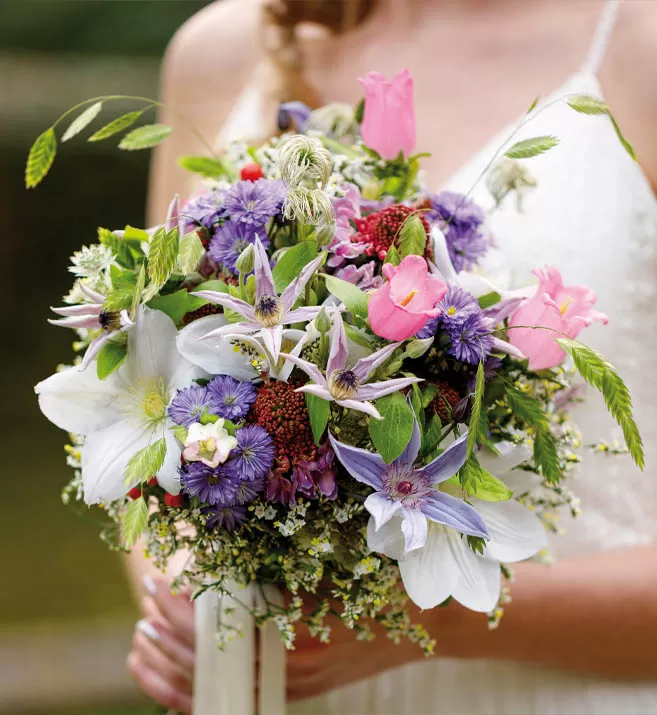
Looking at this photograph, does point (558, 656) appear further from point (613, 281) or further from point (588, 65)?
point (588, 65)

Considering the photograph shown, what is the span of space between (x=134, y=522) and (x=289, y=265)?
0.80 ft

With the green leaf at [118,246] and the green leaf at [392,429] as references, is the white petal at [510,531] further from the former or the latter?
the green leaf at [118,246]

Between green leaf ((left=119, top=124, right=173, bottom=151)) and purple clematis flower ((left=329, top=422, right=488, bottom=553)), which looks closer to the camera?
purple clematis flower ((left=329, top=422, right=488, bottom=553))

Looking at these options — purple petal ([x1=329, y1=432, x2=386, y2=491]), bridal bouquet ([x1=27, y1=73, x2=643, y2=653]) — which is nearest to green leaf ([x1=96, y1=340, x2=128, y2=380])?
bridal bouquet ([x1=27, y1=73, x2=643, y2=653])

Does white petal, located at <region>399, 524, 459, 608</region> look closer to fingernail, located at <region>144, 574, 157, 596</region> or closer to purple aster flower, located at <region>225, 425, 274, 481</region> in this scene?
purple aster flower, located at <region>225, 425, 274, 481</region>

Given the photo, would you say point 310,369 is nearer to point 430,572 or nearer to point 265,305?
point 265,305

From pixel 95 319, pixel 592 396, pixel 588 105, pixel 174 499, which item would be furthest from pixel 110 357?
pixel 592 396

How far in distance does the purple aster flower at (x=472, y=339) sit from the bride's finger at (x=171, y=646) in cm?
55

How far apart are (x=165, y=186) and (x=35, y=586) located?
304 centimetres

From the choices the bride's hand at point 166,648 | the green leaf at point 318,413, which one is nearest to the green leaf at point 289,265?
the green leaf at point 318,413

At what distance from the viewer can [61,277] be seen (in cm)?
626

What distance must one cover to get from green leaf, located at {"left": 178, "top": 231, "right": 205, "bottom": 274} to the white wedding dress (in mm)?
536

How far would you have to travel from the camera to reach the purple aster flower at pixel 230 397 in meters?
0.69

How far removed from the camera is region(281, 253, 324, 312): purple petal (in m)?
0.69
